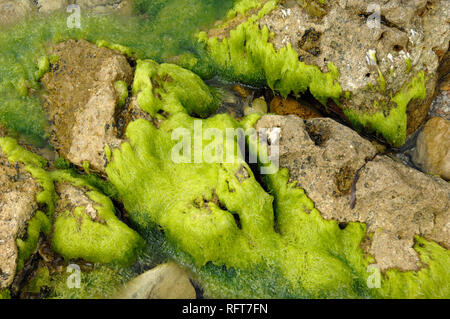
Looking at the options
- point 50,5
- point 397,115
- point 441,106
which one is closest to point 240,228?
point 397,115

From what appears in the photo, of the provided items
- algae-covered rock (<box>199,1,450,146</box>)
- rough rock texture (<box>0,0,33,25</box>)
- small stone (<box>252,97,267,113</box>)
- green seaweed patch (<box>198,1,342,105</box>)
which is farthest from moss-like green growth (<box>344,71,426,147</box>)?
rough rock texture (<box>0,0,33,25</box>)

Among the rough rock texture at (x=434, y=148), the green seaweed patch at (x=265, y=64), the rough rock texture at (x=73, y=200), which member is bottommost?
the rough rock texture at (x=73, y=200)

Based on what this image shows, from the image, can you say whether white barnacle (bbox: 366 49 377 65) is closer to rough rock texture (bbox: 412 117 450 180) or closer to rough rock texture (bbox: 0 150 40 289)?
rough rock texture (bbox: 412 117 450 180)

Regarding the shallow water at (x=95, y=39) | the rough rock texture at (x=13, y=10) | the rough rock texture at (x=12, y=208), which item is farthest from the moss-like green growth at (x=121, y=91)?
the rough rock texture at (x=13, y=10)

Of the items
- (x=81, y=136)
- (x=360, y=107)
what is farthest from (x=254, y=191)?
(x=81, y=136)

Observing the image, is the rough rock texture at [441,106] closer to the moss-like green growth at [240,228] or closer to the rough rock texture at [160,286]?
the moss-like green growth at [240,228]

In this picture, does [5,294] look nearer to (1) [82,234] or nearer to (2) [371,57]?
(1) [82,234]

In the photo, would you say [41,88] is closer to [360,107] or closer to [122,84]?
[122,84]
